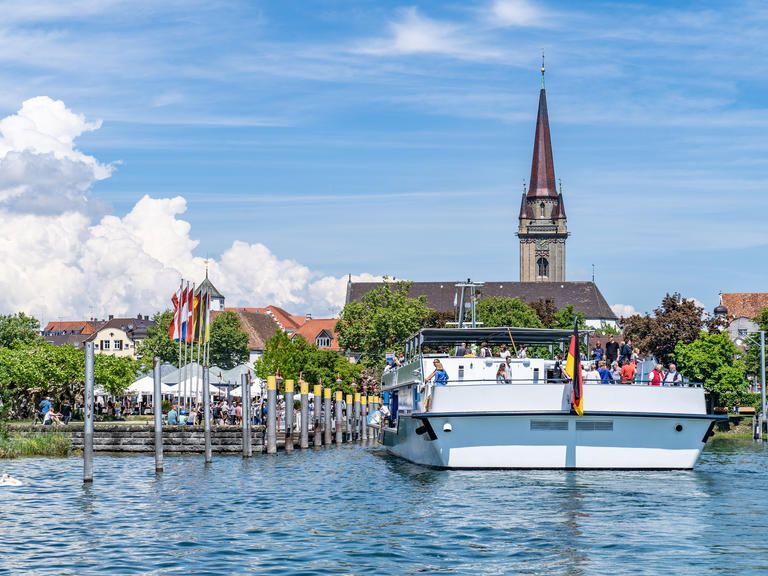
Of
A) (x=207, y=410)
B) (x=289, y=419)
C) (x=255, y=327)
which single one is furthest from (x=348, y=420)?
(x=255, y=327)

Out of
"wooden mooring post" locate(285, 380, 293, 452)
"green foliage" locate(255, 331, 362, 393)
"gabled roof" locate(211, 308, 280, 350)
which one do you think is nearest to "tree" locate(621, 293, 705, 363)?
"green foliage" locate(255, 331, 362, 393)

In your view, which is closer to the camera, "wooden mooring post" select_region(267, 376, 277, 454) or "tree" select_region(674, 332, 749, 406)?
"wooden mooring post" select_region(267, 376, 277, 454)

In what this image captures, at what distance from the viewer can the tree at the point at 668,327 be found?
103 metres

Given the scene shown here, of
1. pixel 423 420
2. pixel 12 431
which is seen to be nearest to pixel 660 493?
pixel 423 420

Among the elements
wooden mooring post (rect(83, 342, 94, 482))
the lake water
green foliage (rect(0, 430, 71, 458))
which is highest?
wooden mooring post (rect(83, 342, 94, 482))

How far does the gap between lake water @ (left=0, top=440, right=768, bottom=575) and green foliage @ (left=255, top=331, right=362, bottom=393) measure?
68.7 metres

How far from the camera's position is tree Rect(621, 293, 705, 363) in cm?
10338

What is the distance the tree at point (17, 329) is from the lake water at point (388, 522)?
116 meters

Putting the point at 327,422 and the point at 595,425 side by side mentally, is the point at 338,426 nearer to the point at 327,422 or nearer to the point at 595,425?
the point at 327,422

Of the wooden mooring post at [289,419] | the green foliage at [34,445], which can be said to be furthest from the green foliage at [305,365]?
the green foliage at [34,445]

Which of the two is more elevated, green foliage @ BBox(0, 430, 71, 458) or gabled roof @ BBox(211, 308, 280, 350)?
gabled roof @ BBox(211, 308, 280, 350)

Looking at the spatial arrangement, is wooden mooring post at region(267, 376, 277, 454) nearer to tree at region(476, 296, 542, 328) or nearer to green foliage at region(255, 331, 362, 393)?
green foliage at region(255, 331, 362, 393)

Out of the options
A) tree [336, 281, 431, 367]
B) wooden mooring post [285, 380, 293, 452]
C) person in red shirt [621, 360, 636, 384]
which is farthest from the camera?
tree [336, 281, 431, 367]

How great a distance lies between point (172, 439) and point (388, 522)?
23.2 meters
